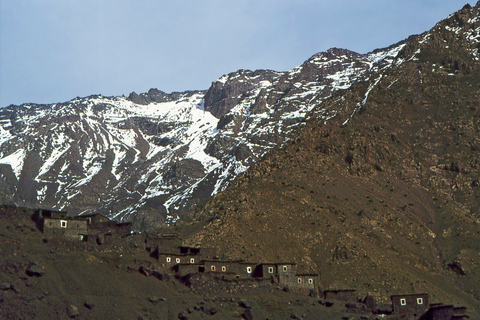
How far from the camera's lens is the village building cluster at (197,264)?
85188 mm

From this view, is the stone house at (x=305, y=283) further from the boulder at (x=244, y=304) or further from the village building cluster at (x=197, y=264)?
the boulder at (x=244, y=304)

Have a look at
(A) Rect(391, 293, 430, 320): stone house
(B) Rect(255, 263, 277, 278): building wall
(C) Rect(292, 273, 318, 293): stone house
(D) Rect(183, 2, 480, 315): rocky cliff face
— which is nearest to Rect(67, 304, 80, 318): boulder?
(B) Rect(255, 263, 277, 278): building wall

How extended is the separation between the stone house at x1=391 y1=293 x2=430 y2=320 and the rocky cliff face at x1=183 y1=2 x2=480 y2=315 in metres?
16.9

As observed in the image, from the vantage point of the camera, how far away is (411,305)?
9931 centimetres

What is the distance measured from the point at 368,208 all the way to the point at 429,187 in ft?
67.7

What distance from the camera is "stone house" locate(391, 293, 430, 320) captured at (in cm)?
9831

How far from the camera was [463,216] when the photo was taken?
481ft

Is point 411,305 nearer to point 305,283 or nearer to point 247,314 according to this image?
point 305,283

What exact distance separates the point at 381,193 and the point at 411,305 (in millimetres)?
53871

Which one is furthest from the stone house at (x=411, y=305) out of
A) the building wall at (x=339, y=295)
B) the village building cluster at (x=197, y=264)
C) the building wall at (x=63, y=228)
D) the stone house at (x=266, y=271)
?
the building wall at (x=63, y=228)

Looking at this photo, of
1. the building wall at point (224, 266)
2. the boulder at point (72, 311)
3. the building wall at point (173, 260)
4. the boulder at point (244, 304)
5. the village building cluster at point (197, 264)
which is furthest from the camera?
the building wall at point (224, 266)

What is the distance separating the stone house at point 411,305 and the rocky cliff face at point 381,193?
55.5ft

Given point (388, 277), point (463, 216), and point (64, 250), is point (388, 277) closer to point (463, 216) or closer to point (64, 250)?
point (463, 216)

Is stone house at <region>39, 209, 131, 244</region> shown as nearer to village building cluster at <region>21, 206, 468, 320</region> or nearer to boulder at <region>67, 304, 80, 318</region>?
village building cluster at <region>21, 206, 468, 320</region>
